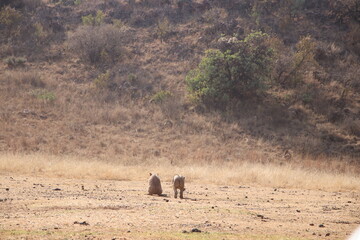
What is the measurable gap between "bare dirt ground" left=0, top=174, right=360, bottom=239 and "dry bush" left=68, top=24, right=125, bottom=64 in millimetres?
25238

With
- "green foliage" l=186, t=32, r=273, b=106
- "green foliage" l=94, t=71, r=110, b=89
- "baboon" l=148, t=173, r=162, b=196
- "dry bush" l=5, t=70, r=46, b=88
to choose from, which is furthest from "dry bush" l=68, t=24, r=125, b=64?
"baboon" l=148, t=173, r=162, b=196

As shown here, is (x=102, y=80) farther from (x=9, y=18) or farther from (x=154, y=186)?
(x=154, y=186)

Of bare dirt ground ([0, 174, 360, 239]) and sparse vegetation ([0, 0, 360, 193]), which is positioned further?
sparse vegetation ([0, 0, 360, 193])

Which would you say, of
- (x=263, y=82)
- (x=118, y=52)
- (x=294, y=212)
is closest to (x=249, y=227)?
(x=294, y=212)

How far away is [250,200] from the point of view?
1145cm

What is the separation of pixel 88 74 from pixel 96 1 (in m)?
16.0

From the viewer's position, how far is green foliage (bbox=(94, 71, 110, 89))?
3216cm

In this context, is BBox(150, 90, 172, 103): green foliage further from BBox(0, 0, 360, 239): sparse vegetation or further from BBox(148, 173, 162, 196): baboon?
BBox(148, 173, 162, 196): baboon

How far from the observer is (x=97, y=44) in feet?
120

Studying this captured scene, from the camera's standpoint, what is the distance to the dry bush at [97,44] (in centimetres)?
3644

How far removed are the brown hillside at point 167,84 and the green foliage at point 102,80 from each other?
0.09 m

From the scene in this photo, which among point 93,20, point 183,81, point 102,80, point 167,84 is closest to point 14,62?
point 102,80

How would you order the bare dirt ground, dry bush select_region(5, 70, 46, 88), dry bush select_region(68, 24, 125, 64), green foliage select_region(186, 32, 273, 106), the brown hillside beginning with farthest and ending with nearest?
dry bush select_region(68, 24, 125, 64) → dry bush select_region(5, 70, 46, 88) → green foliage select_region(186, 32, 273, 106) → the brown hillside → the bare dirt ground

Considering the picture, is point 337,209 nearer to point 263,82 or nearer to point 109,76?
point 263,82
